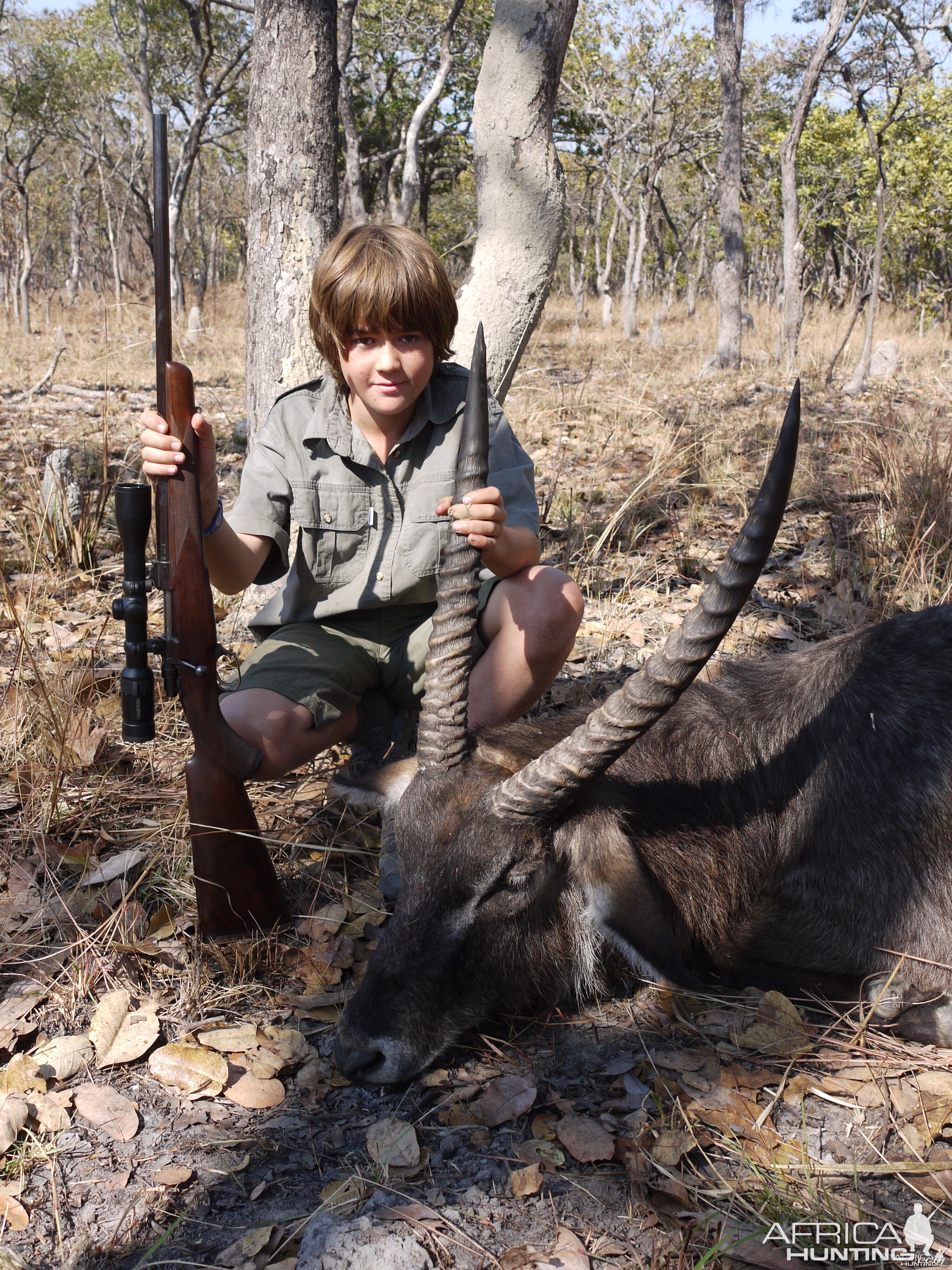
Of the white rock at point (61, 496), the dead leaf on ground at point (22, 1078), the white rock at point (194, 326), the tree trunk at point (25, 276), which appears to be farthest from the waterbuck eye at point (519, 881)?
the tree trunk at point (25, 276)

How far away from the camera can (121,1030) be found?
2.70 meters

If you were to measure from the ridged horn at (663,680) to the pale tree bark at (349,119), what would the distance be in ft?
47.8

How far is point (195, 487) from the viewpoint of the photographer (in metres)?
2.92

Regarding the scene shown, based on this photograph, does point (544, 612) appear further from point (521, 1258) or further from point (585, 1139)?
point (521, 1258)

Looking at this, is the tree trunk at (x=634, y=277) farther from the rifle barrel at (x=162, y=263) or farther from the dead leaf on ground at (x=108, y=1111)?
the dead leaf on ground at (x=108, y=1111)

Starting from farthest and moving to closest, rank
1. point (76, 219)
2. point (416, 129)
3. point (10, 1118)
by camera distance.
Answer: point (76, 219) → point (416, 129) → point (10, 1118)

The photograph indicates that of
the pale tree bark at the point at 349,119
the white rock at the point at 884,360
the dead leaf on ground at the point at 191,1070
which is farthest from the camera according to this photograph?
the pale tree bark at the point at 349,119

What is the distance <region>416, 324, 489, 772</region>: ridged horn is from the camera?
2854 mm

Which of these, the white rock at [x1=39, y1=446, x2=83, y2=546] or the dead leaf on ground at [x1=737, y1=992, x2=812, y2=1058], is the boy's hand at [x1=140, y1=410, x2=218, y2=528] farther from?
the white rock at [x1=39, y1=446, x2=83, y2=546]

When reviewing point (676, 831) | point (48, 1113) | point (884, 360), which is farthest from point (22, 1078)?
point (884, 360)

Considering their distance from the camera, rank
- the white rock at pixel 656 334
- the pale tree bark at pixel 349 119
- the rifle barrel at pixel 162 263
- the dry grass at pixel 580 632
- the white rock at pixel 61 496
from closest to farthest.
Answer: the rifle barrel at pixel 162 263 → the dry grass at pixel 580 632 → the white rock at pixel 61 496 → the pale tree bark at pixel 349 119 → the white rock at pixel 656 334

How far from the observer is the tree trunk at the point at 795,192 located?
13852mm

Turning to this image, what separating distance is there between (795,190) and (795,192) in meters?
0.34

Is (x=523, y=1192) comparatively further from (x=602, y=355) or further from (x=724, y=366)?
Answer: (x=602, y=355)
